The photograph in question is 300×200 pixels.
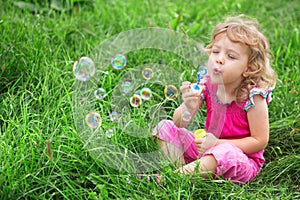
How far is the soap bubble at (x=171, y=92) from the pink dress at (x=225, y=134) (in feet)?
0.81

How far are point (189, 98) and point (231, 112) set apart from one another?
0.23 metres

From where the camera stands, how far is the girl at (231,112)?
7.72 feet

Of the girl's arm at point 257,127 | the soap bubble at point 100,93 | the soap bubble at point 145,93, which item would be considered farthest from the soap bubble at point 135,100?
the girl's arm at point 257,127

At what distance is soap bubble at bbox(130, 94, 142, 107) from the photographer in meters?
2.66

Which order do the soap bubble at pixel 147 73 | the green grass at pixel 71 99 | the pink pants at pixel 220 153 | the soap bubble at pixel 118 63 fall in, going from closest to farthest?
the green grass at pixel 71 99 → the pink pants at pixel 220 153 → the soap bubble at pixel 118 63 → the soap bubble at pixel 147 73

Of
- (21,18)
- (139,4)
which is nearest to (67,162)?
(21,18)

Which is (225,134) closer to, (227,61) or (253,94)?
(253,94)

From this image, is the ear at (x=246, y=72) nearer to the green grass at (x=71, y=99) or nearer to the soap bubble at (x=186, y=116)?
the soap bubble at (x=186, y=116)

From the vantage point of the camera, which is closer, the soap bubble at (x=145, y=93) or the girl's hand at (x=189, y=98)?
the girl's hand at (x=189, y=98)

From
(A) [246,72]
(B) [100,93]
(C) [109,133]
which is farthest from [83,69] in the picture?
(A) [246,72]

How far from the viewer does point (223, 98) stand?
2451 mm

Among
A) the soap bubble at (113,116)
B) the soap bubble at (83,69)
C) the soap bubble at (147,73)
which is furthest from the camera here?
the soap bubble at (147,73)

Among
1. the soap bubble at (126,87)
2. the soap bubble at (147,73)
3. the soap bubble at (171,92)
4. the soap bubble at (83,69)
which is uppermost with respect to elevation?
the soap bubble at (83,69)

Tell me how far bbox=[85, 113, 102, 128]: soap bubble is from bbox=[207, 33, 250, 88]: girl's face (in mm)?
558
